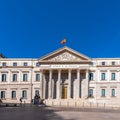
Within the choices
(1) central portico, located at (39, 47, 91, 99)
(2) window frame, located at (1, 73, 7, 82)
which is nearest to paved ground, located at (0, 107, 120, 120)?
(1) central portico, located at (39, 47, 91, 99)

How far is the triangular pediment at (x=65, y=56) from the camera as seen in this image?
79062 mm

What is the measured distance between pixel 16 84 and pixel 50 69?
10.1 meters

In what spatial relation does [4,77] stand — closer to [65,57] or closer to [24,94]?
[24,94]

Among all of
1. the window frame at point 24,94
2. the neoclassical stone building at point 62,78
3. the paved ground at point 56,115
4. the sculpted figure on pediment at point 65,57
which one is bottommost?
the paved ground at point 56,115

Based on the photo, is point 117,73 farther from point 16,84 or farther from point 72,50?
point 16,84

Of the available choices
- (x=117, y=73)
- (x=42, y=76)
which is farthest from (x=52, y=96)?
(x=117, y=73)

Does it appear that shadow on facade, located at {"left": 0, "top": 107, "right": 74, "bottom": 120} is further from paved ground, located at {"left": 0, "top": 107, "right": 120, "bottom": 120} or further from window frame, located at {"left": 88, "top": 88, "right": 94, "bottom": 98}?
window frame, located at {"left": 88, "top": 88, "right": 94, "bottom": 98}

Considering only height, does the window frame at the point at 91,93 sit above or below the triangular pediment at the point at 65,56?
below

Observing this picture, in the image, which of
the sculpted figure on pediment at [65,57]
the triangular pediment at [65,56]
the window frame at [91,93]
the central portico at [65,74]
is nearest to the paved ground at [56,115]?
the central portico at [65,74]

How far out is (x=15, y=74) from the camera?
82.7 meters

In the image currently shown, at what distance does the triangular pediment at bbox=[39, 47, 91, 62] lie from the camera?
3113 inches

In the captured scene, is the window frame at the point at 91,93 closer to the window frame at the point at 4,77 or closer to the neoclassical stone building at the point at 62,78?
the neoclassical stone building at the point at 62,78

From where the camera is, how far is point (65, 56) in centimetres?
7981

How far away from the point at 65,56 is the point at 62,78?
5.52 m
